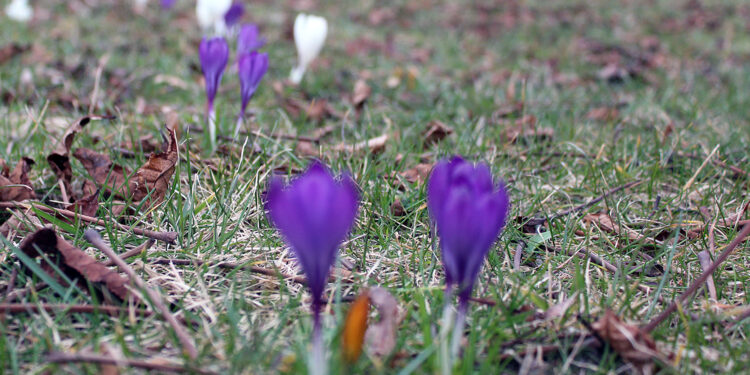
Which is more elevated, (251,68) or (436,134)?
(251,68)

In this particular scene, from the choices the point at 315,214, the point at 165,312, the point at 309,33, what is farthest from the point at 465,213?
the point at 309,33

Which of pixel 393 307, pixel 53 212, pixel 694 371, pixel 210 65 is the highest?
pixel 210 65

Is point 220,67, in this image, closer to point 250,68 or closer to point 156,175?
point 250,68

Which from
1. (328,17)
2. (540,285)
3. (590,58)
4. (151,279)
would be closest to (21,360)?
(151,279)

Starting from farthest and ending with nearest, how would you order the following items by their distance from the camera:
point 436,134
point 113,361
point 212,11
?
point 212,11 < point 436,134 < point 113,361

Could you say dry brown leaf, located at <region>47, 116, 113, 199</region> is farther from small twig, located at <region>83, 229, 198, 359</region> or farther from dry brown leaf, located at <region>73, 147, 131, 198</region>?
small twig, located at <region>83, 229, 198, 359</region>

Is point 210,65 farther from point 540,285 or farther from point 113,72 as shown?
point 113,72
